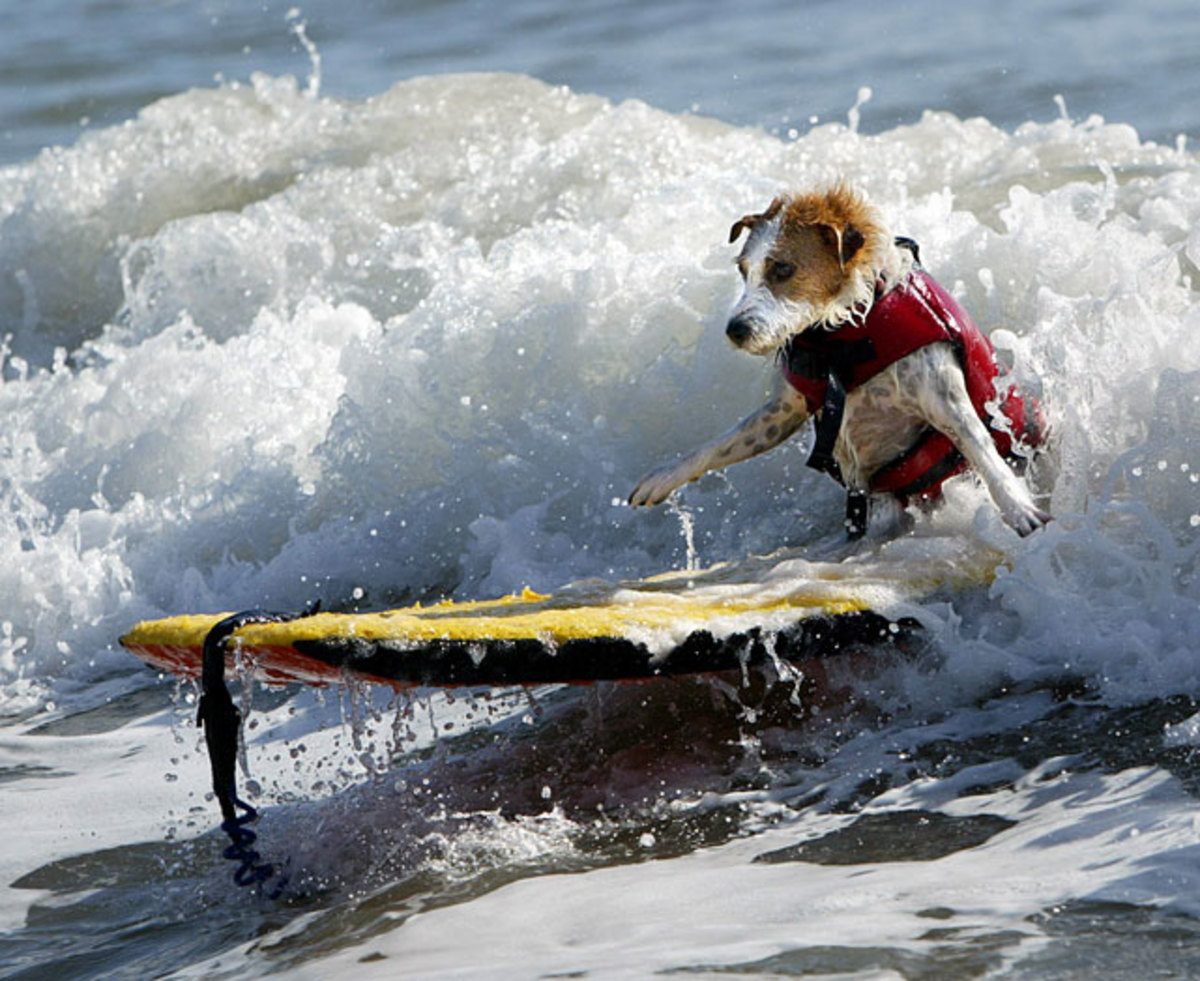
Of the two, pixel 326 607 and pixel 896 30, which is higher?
pixel 896 30

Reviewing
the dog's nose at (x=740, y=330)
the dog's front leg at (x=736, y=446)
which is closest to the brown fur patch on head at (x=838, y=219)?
the dog's nose at (x=740, y=330)

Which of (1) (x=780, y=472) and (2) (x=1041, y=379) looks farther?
(1) (x=780, y=472)

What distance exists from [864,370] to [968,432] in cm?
34

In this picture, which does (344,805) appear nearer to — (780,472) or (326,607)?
(326,607)

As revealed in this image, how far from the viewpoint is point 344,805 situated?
436cm

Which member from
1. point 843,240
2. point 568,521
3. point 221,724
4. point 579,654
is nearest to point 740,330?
point 843,240

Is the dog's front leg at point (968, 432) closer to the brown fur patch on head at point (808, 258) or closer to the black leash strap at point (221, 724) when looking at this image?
the brown fur patch on head at point (808, 258)

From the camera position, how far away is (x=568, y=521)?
6547 mm

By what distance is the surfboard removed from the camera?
3.86 meters

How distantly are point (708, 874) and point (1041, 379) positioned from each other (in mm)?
2227

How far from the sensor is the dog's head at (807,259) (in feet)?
14.4

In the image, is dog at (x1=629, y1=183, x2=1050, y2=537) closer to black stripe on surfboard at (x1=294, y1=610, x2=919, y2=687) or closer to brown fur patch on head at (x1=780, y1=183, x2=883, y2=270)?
brown fur patch on head at (x1=780, y1=183, x2=883, y2=270)

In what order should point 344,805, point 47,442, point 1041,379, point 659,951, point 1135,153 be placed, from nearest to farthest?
point 659,951 < point 344,805 < point 1041,379 < point 47,442 < point 1135,153

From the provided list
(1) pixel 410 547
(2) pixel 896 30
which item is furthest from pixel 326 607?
(2) pixel 896 30
